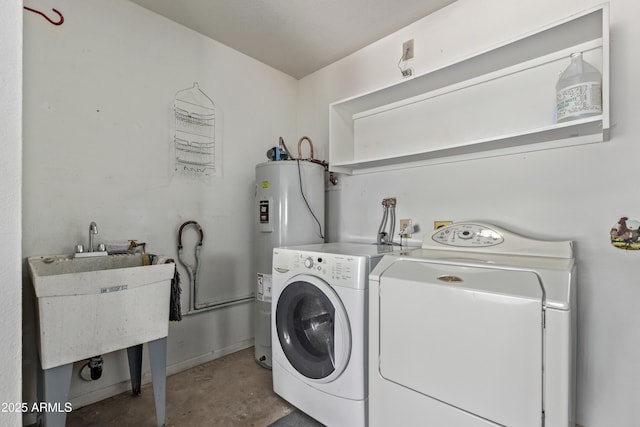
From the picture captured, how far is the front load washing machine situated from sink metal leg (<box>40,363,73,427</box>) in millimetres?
963

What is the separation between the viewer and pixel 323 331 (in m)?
1.59

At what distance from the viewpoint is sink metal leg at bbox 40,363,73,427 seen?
1182mm

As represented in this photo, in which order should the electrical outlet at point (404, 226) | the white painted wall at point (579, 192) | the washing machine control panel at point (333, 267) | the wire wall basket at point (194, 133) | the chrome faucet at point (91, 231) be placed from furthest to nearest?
1. the wire wall basket at point (194, 133)
2. the electrical outlet at point (404, 226)
3. the chrome faucet at point (91, 231)
4. the washing machine control panel at point (333, 267)
5. the white painted wall at point (579, 192)

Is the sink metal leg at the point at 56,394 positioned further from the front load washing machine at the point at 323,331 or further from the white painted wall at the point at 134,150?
the front load washing machine at the point at 323,331

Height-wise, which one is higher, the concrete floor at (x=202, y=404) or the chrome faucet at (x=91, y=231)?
the chrome faucet at (x=91, y=231)

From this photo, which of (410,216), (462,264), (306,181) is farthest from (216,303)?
(462,264)

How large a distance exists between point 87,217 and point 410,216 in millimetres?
2059

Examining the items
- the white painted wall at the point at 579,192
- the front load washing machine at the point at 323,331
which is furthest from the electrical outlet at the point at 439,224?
the front load washing machine at the point at 323,331

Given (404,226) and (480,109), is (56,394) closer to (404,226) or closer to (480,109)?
(404,226)

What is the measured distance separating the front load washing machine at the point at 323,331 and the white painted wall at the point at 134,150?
2.67 ft

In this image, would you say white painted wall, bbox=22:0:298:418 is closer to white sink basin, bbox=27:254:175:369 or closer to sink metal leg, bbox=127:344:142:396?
sink metal leg, bbox=127:344:142:396

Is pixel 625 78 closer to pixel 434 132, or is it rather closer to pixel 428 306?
pixel 434 132

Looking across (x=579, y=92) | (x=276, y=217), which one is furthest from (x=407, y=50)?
(x=276, y=217)

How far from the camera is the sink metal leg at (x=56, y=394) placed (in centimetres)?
118
